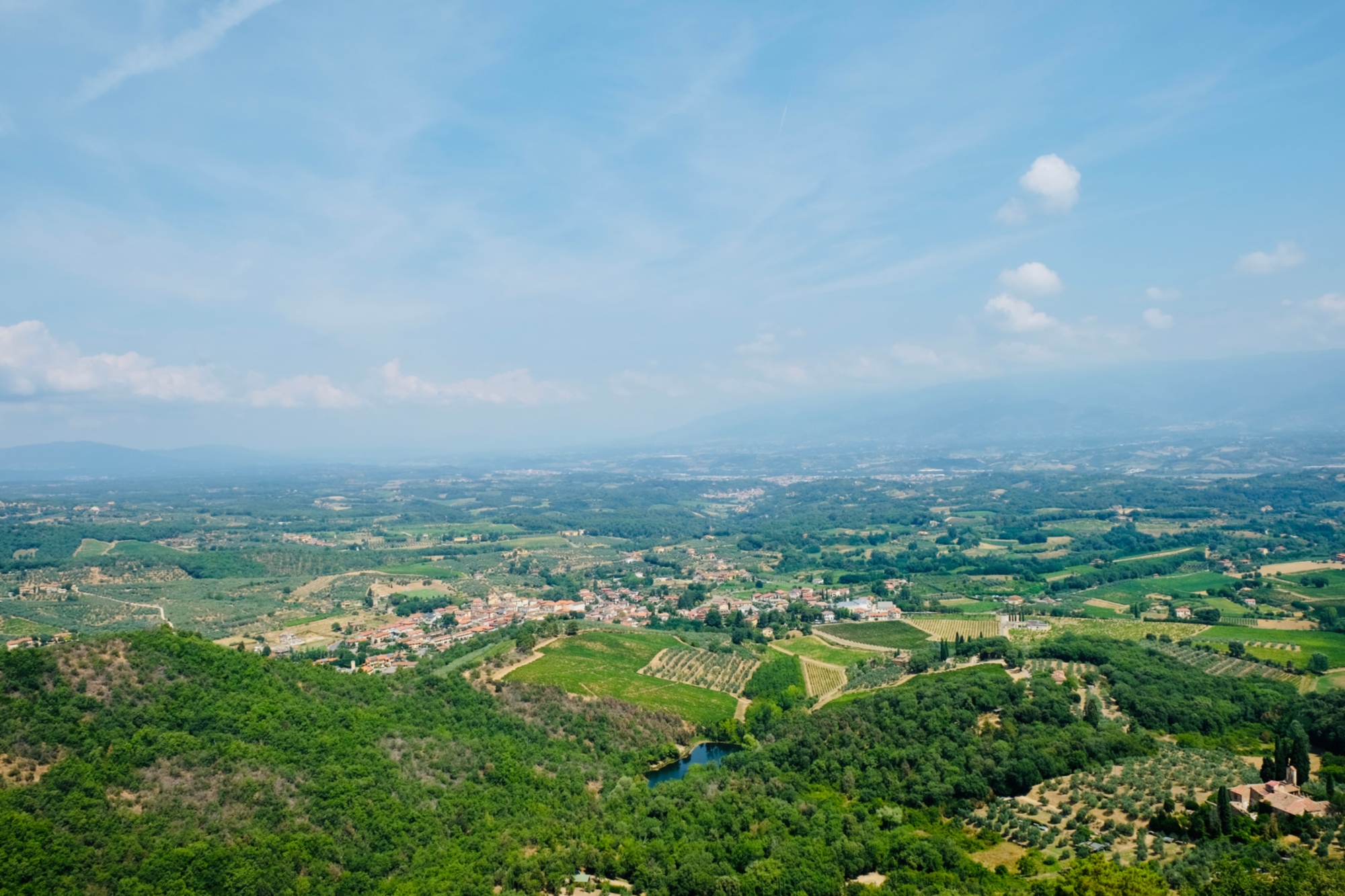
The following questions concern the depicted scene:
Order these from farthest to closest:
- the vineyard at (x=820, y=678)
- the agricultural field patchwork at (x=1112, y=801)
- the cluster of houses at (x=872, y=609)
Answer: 1. the cluster of houses at (x=872, y=609)
2. the vineyard at (x=820, y=678)
3. the agricultural field patchwork at (x=1112, y=801)

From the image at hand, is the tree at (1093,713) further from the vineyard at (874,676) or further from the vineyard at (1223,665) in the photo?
the vineyard at (874,676)

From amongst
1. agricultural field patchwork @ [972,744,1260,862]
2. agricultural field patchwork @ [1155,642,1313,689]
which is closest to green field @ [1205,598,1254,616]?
agricultural field patchwork @ [1155,642,1313,689]

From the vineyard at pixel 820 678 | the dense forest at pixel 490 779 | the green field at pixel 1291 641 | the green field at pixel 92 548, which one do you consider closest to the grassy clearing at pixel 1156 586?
the green field at pixel 1291 641

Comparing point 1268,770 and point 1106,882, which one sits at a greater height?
point 1106,882

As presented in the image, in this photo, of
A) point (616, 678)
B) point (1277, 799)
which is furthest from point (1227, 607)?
point (616, 678)

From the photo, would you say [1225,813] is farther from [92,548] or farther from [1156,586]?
[92,548]
